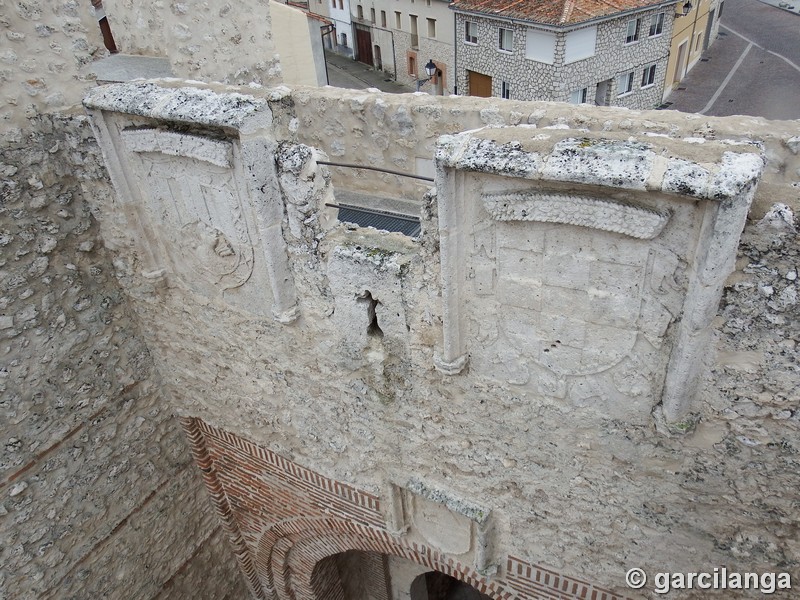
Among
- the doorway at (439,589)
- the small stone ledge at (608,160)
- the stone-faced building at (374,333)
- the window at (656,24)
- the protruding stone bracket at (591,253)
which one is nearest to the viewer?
the small stone ledge at (608,160)

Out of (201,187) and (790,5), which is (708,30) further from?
(201,187)

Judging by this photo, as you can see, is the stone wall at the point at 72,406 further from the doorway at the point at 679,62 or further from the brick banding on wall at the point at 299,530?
the doorway at the point at 679,62

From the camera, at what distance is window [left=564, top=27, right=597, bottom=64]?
13367mm

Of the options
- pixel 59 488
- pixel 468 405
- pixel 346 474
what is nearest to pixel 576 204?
pixel 468 405

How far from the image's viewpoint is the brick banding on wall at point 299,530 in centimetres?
376

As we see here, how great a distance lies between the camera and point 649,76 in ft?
53.5

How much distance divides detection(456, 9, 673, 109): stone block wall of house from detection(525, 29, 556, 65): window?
0.09 meters

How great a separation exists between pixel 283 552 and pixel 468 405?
112 inches

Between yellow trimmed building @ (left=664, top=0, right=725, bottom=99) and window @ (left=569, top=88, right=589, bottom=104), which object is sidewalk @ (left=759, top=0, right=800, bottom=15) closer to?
yellow trimmed building @ (left=664, top=0, right=725, bottom=99)

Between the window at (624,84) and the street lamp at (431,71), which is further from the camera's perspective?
the street lamp at (431,71)

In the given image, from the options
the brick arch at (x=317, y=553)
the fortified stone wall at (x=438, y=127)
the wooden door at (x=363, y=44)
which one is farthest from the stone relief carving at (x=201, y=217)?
the wooden door at (x=363, y=44)

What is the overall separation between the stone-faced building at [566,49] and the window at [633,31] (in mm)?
22

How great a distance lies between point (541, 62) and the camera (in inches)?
554

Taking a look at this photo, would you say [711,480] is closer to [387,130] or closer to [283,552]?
[387,130]
